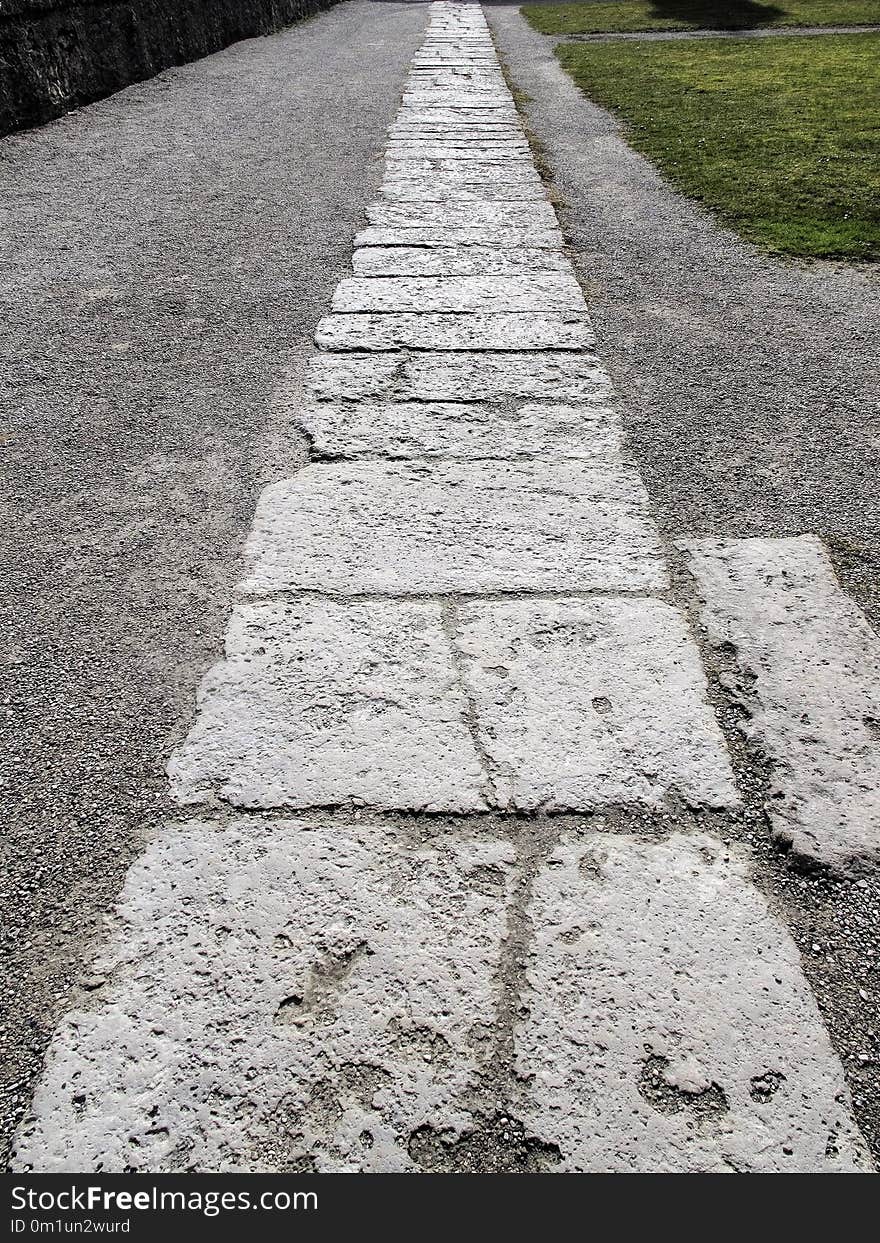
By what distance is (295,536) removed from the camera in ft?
7.16

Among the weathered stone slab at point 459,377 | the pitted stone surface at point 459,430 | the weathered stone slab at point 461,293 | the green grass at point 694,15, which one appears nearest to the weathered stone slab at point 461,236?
the weathered stone slab at point 461,293

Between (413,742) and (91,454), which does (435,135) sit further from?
(413,742)

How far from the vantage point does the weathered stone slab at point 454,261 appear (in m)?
3.79

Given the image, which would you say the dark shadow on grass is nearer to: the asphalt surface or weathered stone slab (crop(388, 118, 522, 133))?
weathered stone slab (crop(388, 118, 522, 133))

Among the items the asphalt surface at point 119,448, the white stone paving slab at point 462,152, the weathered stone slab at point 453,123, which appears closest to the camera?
the asphalt surface at point 119,448

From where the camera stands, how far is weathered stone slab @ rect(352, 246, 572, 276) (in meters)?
3.79

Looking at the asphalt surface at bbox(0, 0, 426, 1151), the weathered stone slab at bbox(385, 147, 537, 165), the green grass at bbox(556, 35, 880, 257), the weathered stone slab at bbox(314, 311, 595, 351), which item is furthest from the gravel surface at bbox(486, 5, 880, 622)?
the asphalt surface at bbox(0, 0, 426, 1151)

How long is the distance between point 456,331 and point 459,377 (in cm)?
42

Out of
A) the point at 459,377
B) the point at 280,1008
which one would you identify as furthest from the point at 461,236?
the point at 280,1008

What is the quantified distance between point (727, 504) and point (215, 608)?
53.4 inches

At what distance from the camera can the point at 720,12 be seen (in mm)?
12367

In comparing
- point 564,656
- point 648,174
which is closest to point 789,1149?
point 564,656

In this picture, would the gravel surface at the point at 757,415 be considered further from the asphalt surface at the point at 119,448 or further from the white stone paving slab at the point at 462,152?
the asphalt surface at the point at 119,448

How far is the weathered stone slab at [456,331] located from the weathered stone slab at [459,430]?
502 millimetres
